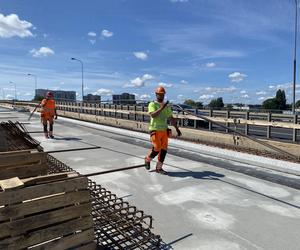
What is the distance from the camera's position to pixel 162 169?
323 inches

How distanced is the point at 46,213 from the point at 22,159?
1.78 meters

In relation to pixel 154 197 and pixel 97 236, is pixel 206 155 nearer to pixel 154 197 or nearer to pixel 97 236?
pixel 154 197

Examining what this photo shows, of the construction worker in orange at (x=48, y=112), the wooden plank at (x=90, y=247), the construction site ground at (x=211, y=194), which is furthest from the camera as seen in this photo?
the construction worker in orange at (x=48, y=112)

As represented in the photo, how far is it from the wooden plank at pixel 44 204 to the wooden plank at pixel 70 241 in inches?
12.7

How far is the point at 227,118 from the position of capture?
13.0m

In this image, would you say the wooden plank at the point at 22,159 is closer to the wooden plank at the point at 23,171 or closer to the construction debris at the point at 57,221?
the wooden plank at the point at 23,171

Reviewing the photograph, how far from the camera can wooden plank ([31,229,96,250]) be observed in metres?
3.55

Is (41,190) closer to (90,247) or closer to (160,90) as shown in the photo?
(90,247)

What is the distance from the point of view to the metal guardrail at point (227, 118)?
1172 cm

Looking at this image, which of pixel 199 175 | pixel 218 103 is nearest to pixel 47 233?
pixel 199 175

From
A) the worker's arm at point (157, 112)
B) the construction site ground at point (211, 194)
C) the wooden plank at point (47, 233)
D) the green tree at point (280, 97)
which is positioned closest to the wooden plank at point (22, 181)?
the wooden plank at point (47, 233)

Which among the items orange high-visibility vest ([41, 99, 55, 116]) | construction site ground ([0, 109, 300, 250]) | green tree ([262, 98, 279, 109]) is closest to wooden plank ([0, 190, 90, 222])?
construction site ground ([0, 109, 300, 250])

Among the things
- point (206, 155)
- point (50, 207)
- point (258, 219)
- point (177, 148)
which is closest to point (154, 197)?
point (258, 219)

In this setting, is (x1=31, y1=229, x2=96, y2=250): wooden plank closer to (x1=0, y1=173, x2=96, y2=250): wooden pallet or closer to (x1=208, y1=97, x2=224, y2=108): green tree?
(x1=0, y1=173, x2=96, y2=250): wooden pallet
